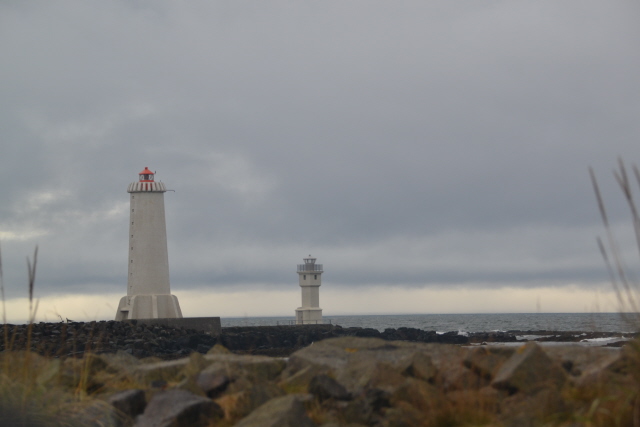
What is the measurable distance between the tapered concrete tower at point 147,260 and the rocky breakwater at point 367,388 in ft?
85.2

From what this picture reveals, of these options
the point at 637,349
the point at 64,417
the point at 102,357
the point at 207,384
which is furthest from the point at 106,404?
the point at 637,349

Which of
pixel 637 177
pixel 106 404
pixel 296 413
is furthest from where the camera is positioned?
pixel 106 404

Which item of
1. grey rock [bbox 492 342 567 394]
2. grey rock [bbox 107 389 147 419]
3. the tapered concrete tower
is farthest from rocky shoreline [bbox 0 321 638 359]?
grey rock [bbox 492 342 567 394]

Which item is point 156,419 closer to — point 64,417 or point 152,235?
point 64,417

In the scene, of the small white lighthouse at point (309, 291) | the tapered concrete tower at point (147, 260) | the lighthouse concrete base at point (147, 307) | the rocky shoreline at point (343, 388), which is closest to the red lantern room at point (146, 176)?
the tapered concrete tower at point (147, 260)

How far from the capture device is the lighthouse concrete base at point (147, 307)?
32750mm

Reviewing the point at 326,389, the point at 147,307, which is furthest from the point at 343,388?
the point at 147,307

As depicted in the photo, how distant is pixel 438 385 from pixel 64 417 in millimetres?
3002

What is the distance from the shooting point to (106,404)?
6.08 meters

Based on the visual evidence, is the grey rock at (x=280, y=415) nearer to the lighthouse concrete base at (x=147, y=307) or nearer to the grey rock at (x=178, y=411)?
the grey rock at (x=178, y=411)

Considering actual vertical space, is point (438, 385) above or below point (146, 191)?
below

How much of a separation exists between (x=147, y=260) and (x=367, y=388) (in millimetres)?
28211

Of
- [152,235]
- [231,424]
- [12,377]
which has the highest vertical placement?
[152,235]

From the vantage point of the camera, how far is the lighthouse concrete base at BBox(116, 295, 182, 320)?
32.8 meters
